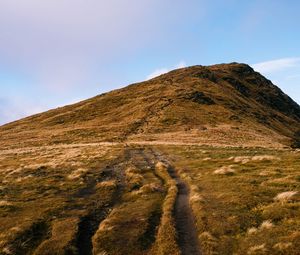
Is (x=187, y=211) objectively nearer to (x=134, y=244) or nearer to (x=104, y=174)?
(x=134, y=244)

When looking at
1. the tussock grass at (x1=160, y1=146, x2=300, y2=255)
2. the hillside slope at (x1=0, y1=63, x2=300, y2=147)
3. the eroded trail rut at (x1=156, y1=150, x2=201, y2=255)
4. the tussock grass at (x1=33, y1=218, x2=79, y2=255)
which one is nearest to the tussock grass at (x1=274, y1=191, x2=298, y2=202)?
the tussock grass at (x1=160, y1=146, x2=300, y2=255)

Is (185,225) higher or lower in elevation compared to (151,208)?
lower

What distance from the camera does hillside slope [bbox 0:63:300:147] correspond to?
110575 mm

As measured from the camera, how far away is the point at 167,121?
430 feet

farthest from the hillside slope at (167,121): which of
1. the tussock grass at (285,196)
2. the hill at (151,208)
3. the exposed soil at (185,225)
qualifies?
the tussock grass at (285,196)

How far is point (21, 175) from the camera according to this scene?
46.9 m

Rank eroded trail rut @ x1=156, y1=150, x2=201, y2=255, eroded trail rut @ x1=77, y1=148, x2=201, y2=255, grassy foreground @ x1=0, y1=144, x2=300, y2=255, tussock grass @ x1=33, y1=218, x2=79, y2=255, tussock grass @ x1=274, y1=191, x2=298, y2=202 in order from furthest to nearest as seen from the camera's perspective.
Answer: tussock grass @ x1=274, y1=191, x2=298, y2=202 → tussock grass @ x1=33, y1=218, x2=79, y2=255 → grassy foreground @ x1=0, y1=144, x2=300, y2=255 → eroded trail rut @ x1=77, y1=148, x2=201, y2=255 → eroded trail rut @ x1=156, y1=150, x2=201, y2=255

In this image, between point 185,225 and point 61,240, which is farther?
point 185,225

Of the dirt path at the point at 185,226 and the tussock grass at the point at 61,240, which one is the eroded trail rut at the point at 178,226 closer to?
the dirt path at the point at 185,226

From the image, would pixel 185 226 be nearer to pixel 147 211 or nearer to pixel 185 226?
pixel 185 226

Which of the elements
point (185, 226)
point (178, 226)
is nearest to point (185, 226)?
point (185, 226)

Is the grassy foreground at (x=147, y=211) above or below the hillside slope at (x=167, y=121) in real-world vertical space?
below

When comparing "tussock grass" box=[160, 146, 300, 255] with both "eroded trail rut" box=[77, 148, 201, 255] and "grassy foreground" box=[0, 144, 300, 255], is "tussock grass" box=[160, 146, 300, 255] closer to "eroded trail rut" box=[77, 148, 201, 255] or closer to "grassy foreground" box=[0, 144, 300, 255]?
"grassy foreground" box=[0, 144, 300, 255]

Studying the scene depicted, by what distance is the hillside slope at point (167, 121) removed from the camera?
111 metres
